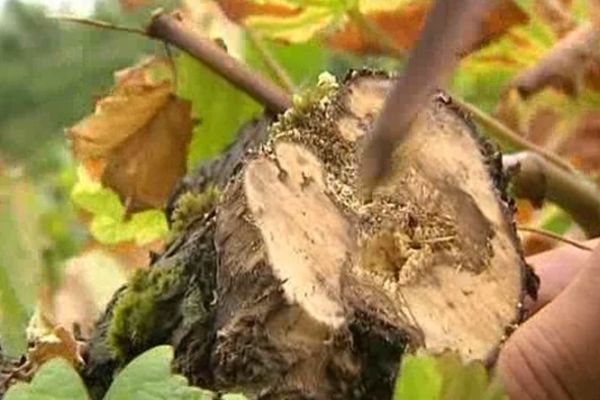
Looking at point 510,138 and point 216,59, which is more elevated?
point 216,59

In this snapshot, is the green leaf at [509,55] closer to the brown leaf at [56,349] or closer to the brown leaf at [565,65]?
the brown leaf at [565,65]

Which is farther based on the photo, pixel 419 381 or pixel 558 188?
pixel 558 188

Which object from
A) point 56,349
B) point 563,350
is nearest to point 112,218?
point 56,349

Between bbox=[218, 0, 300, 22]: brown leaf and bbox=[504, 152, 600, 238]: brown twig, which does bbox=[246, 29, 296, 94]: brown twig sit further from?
bbox=[504, 152, 600, 238]: brown twig

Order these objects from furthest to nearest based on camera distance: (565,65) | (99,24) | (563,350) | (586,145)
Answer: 1. (586,145)
2. (565,65)
3. (99,24)
4. (563,350)

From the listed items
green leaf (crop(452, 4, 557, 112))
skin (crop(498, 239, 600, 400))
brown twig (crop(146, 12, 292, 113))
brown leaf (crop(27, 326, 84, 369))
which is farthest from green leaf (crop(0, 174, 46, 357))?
green leaf (crop(452, 4, 557, 112))

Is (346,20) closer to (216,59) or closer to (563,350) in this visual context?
(216,59)
